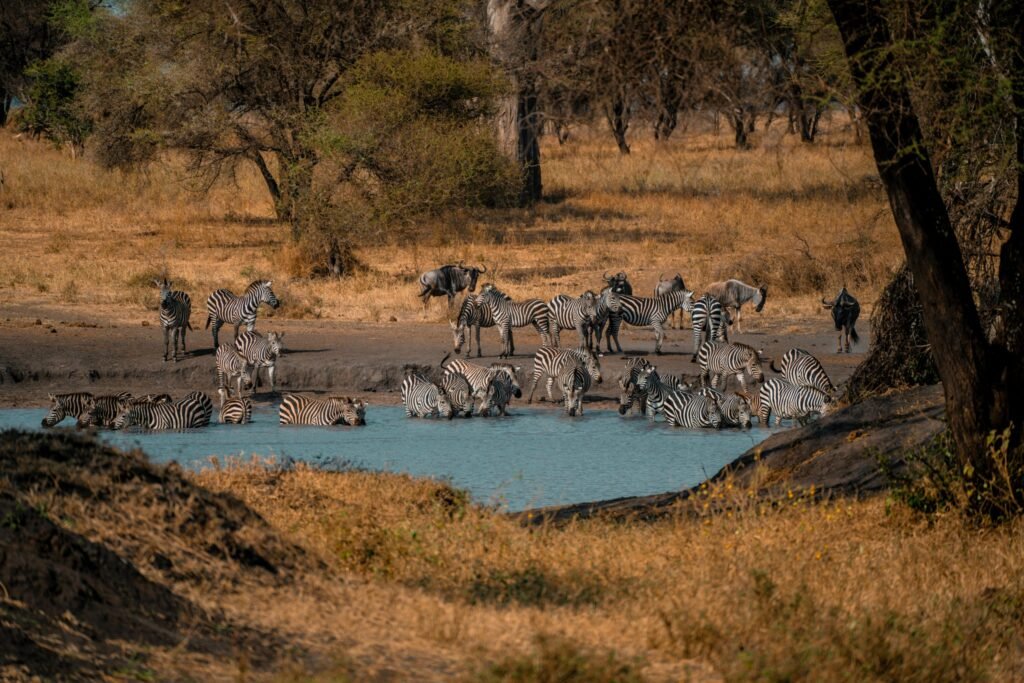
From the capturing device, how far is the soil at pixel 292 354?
60.1 ft

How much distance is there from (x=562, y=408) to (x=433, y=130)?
41.6 feet

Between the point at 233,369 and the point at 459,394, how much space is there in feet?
9.80

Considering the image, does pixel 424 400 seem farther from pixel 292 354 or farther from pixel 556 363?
pixel 292 354

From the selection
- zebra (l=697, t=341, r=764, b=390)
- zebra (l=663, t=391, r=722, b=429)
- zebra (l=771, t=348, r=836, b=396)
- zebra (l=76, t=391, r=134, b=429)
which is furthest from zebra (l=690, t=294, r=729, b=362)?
zebra (l=76, t=391, r=134, b=429)

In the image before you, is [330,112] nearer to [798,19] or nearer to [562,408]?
[562,408]

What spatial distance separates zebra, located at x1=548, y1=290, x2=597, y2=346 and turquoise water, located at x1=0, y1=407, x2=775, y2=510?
1.93 meters

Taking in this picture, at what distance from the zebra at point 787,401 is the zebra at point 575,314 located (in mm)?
3337

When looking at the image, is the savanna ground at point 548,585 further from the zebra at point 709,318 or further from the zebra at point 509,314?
the zebra at point 709,318

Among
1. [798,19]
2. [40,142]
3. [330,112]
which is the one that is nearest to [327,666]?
[798,19]

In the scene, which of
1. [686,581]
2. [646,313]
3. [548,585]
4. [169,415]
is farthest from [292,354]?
[686,581]

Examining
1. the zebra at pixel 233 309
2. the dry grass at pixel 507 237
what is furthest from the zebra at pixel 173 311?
the dry grass at pixel 507 237

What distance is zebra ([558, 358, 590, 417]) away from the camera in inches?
669

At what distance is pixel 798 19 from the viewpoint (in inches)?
320

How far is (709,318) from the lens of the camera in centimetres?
1956
